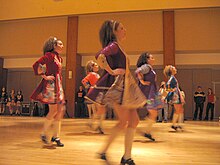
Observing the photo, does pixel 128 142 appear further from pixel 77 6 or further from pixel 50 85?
pixel 77 6

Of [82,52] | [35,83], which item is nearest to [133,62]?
[82,52]

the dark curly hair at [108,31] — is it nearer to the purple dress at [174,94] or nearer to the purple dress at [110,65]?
the purple dress at [110,65]

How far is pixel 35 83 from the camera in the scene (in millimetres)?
13914

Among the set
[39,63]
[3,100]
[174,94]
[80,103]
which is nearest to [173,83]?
[174,94]

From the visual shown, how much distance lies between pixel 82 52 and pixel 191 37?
5.09m

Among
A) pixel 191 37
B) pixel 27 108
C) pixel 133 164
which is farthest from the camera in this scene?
pixel 27 108

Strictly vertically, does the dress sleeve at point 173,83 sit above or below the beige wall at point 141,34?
below

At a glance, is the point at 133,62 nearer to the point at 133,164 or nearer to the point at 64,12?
the point at 64,12

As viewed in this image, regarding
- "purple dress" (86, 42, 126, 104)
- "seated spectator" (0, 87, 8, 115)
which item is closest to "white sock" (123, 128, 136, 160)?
"purple dress" (86, 42, 126, 104)

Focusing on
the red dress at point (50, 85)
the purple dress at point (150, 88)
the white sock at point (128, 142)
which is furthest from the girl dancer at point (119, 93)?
the purple dress at point (150, 88)

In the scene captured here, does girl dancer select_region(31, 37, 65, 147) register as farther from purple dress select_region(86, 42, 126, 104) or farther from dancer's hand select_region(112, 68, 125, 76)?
dancer's hand select_region(112, 68, 125, 76)

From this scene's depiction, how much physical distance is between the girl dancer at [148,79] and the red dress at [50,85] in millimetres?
1284

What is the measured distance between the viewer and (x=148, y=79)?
3945 mm

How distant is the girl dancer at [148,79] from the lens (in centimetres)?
383
